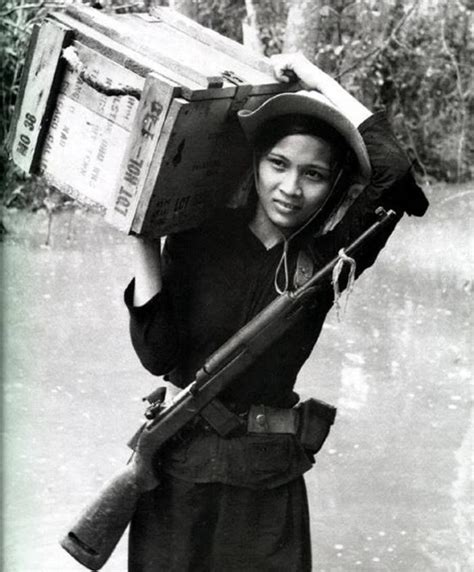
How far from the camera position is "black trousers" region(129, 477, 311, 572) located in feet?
8.62

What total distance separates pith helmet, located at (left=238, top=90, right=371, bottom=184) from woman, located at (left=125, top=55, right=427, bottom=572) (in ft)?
0.13

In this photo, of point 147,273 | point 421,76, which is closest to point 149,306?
point 147,273

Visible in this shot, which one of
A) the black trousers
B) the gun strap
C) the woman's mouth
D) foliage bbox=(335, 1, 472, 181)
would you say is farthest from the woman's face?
foliage bbox=(335, 1, 472, 181)

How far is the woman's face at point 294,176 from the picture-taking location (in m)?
2.41

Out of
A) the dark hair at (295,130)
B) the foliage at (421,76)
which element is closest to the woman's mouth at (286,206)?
the dark hair at (295,130)

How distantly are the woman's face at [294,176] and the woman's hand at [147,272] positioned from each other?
0.91 ft

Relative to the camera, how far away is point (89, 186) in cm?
239

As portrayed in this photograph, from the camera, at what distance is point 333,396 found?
217 inches

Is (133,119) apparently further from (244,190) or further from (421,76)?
(421,76)

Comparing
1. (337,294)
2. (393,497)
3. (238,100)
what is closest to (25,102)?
(238,100)

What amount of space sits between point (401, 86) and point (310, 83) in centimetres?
579

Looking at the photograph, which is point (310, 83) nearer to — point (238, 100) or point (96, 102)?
point (238, 100)

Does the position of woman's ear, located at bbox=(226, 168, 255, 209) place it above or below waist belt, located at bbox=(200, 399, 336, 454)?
above

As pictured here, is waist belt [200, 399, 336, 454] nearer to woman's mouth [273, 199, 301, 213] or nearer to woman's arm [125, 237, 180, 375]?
woman's arm [125, 237, 180, 375]
